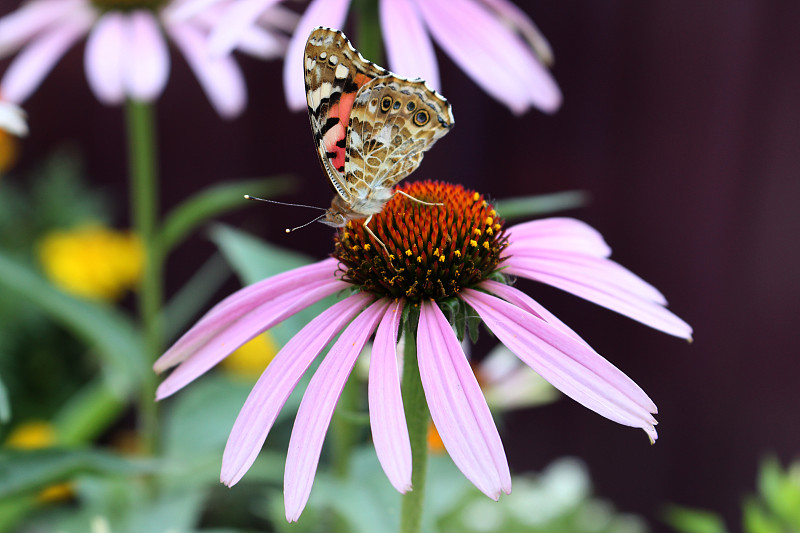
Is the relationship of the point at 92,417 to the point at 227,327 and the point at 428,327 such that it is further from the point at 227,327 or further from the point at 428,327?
the point at 428,327

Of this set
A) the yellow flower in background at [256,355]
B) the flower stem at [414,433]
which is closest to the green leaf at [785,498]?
the flower stem at [414,433]

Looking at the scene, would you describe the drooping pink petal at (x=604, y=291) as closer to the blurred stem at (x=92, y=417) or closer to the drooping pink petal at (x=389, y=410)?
the drooping pink petal at (x=389, y=410)

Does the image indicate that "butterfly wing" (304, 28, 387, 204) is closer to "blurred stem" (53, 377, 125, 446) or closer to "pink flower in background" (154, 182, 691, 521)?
"pink flower in background" (154, 182, 691, 521)

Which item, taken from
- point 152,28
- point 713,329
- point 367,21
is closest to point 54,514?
point 152,28

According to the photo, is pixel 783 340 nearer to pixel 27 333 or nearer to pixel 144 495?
pixel 144 495

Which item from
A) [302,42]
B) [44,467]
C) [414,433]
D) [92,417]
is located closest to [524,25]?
[302,42]

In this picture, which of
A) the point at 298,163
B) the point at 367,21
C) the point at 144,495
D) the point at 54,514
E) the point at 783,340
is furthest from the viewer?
the point at 298,163
